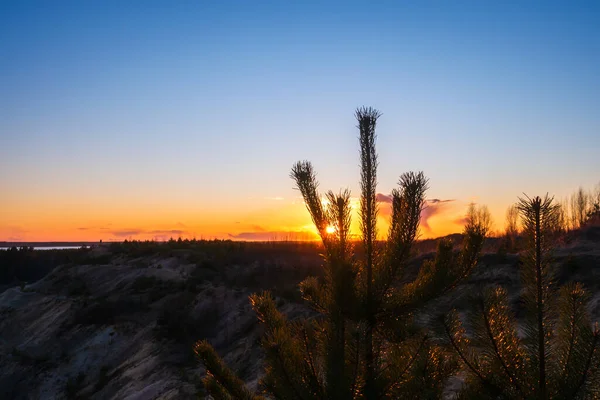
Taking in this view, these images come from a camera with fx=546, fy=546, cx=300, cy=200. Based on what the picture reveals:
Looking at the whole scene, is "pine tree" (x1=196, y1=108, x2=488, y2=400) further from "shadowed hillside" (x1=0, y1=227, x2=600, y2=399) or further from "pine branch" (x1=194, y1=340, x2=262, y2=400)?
"shadowed hillside" (x1=0, y1=227, x2=600, y2=399)

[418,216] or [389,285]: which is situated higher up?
A: [418,216]

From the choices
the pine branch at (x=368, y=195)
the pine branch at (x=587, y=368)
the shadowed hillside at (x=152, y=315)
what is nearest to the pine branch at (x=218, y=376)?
the pine branch at (x=368, y=195)

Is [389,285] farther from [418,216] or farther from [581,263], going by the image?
[581,263]

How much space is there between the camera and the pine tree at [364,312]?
502cm

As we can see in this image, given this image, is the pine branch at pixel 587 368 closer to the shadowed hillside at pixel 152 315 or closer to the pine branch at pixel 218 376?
the pine branch at pixel 218 376

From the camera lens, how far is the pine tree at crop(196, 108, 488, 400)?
502 cm

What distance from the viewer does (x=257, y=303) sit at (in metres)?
5.49

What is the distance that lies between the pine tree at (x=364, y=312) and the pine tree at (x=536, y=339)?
1.91 feet

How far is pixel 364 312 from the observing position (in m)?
5.22

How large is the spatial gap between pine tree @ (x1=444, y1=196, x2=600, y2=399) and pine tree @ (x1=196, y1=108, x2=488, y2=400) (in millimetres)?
582

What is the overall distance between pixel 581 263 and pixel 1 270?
156ft

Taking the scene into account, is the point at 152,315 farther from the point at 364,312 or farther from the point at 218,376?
the point at 364,312

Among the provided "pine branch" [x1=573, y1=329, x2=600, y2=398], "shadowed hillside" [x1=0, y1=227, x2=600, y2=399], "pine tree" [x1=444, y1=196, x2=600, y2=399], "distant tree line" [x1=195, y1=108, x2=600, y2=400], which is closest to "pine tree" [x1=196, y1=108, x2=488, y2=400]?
"distant tree line" [x1=195, y1=108, x2=600, y2=400]

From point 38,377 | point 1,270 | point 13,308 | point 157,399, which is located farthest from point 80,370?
point 1,270
